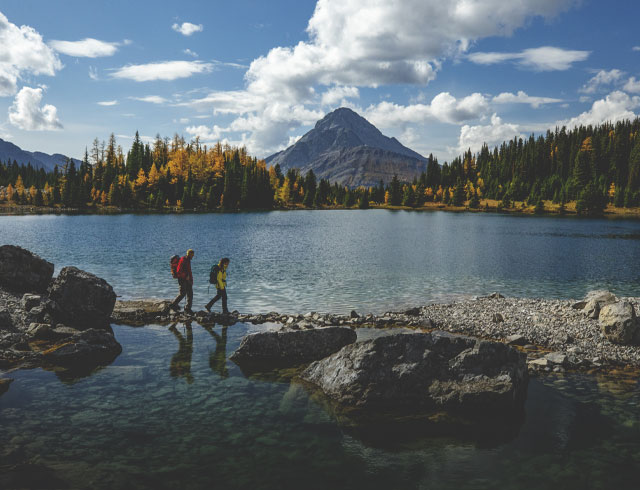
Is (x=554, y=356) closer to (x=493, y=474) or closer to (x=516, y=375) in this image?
(x=516, y=375)

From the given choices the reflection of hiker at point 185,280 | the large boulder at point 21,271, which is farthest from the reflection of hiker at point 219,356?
the large boulder at point 21,271

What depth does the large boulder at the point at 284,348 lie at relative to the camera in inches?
702

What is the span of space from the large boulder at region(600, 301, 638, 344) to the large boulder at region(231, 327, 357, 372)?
12.8m

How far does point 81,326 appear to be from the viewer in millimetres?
21547

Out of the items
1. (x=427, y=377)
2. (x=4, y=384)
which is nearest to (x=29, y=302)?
(x=4, y=384)

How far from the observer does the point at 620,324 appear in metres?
19.1

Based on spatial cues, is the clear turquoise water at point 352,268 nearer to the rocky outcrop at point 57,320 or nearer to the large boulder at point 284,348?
the rocky outcrop at point 57,320

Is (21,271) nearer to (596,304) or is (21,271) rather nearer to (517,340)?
(517,340)

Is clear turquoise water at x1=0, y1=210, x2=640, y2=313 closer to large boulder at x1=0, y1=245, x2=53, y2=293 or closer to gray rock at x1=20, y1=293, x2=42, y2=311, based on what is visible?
large boulder at x1=0, y1=245, x2=53, y2=293

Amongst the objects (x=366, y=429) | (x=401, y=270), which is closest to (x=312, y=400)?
(x=366, y=429)

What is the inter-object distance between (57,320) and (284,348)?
481 inches

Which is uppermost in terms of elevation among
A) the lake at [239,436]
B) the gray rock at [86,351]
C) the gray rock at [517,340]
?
the gray rock at [517,340]

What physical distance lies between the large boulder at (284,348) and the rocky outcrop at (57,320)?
5.68 metres

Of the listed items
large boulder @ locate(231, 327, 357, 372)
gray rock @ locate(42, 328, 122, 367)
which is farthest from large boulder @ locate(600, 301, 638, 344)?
gray rock @ locate(42, 328, 122, 367)
